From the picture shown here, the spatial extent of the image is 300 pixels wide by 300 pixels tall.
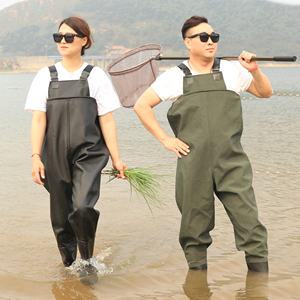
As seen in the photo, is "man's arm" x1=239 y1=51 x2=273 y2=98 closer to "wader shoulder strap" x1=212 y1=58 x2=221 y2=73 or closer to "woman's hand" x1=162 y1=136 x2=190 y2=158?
"wader shoulder strap" x1=212 y1=58 x2=221 y2=73

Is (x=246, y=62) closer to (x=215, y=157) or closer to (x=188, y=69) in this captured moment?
(x=188, y=69)

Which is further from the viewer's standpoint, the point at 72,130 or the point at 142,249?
the point at 142,249

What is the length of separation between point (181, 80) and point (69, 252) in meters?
1.67

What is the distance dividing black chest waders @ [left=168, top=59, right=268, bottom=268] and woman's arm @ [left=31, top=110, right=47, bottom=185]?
0.96 meters

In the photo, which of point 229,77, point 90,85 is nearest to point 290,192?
point 229,77

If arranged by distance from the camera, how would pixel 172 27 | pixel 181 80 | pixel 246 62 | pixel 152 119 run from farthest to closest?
pixel 172 27 < pixel 152 119 < pixel 181 80 < pixel 246 62

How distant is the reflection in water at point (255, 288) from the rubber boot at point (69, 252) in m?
1.35

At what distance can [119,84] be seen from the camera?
466cm

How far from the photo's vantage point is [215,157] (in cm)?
323

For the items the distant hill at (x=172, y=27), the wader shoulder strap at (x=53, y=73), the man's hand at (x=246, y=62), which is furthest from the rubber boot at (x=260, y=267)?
the distant hill at (x=172, y=27)

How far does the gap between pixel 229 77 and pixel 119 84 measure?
1662mm

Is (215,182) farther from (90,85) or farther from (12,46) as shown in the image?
(12,46)

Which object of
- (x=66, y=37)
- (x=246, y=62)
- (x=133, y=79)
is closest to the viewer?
(x=246, y=62)

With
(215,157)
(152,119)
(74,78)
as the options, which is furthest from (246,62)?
(74,78)
